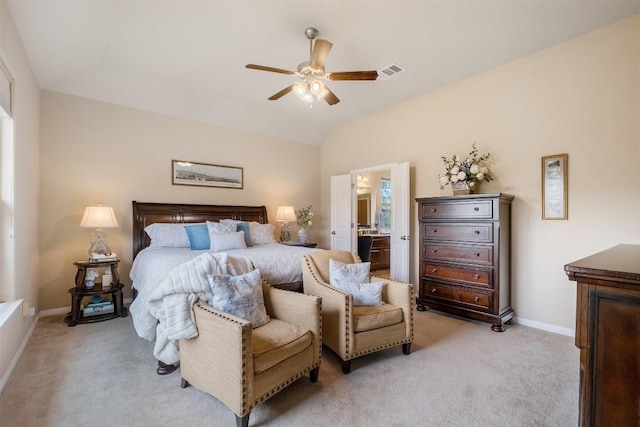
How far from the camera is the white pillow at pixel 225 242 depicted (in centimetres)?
370

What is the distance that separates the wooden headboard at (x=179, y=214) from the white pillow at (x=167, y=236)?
0.84 ft

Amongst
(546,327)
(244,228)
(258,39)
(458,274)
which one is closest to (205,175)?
(244,228)

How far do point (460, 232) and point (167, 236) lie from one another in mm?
3831

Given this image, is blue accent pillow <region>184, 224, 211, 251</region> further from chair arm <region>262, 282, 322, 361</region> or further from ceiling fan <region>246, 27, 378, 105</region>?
ceiling fan <region>246, 27, 378, 105</region>

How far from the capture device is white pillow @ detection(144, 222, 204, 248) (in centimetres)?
394

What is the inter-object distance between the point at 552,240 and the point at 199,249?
14.0 feet

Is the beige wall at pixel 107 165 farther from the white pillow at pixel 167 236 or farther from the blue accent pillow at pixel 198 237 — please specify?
the blue accent pillow at pixel 198 237

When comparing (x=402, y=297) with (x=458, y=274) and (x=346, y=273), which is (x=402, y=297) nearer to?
(x=346, y=273)

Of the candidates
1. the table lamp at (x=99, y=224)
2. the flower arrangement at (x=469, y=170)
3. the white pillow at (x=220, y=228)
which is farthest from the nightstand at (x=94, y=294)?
the flower arrangement at (x=469, y=170)

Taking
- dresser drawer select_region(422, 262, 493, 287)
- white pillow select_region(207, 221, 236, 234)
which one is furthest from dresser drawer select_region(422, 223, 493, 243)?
white pillow select_region(207, 221, 236, 234)

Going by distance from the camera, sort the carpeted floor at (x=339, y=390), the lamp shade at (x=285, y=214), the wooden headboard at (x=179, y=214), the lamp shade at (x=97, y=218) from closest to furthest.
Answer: the carpeted floor at (x=339, y=390) < the lamp shade at (x=97, y=218) < the wooden headboard at (x=179, y=214) < the lamp shade at (x=285, y=214)

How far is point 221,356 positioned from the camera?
177cm

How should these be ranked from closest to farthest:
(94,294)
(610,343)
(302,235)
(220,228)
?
(610,343) → (94,294) → (220,228) → (302,235)

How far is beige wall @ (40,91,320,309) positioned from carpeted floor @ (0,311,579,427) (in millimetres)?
1288
